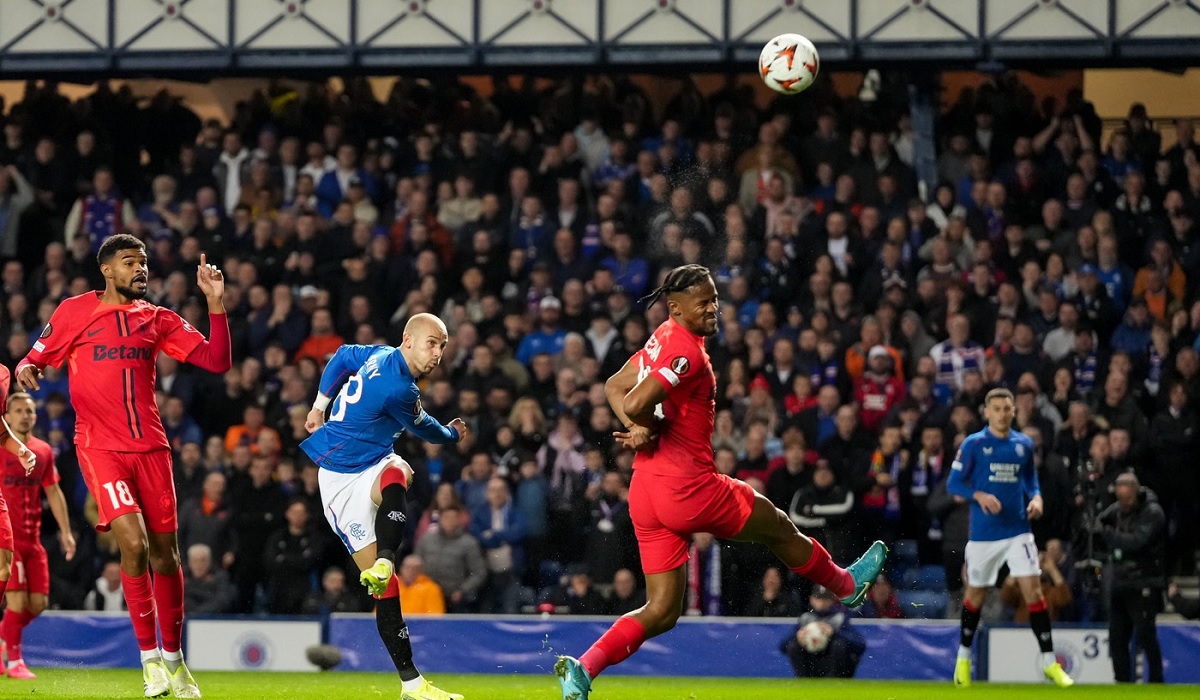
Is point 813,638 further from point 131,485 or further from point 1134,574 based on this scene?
point 131,485

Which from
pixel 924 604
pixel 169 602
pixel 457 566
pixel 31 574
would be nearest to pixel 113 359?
pixel 169 602

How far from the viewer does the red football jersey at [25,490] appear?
13.9 m

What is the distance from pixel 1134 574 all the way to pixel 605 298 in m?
6.19

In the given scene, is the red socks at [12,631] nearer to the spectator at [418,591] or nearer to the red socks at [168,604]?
the spectator at [418,591]

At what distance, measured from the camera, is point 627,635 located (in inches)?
361

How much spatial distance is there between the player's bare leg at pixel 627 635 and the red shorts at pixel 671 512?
0.08 meters

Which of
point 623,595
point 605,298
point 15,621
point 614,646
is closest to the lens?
point 614,646

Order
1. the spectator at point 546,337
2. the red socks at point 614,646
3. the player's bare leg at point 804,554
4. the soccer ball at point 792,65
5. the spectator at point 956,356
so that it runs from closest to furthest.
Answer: the red socks at point 614,646 < the player's bare leg at point 804,554 < the soccer ball at point 792,65 < the spectator at point 956,356 < the spectator at point 546,337

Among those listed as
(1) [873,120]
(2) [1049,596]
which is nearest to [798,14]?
(1) [873,120]

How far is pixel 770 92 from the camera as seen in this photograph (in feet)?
69.8

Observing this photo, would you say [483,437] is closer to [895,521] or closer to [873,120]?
[895,521]

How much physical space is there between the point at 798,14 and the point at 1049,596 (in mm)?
6433

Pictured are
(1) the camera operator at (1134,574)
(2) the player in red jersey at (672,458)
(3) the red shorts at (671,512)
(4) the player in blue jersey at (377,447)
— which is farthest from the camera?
(1) the camera operator at (1134,574)

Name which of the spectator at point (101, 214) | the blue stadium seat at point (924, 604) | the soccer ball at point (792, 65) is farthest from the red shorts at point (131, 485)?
the spectator at point (101, 214)
